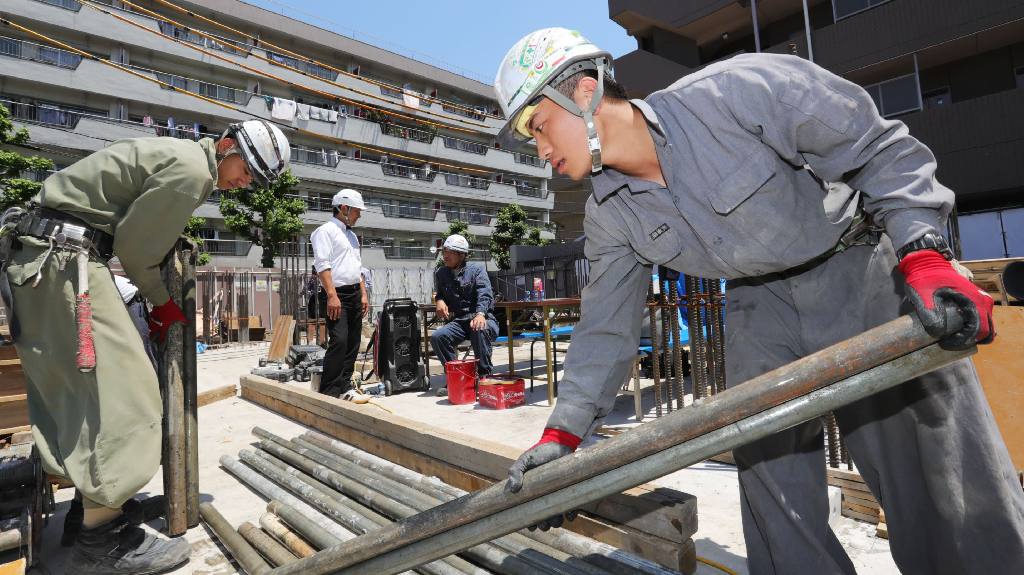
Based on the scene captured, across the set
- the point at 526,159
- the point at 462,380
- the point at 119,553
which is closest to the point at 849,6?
the point at 462,380

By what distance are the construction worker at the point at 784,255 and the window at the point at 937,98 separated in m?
17.8

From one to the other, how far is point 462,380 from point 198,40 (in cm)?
3335

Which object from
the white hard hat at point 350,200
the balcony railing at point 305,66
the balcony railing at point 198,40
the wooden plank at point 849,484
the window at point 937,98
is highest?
the balcony railing at point 305,66

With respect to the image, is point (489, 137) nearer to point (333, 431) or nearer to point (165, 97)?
point (165, 97)

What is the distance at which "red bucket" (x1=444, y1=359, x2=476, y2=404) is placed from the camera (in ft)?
17.3

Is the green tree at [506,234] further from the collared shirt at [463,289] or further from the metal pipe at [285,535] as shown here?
the metal pipe at [285,535]

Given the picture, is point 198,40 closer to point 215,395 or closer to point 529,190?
point 529,190

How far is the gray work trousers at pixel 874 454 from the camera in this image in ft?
4.17

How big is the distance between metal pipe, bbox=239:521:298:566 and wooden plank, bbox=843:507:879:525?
233 centimetres

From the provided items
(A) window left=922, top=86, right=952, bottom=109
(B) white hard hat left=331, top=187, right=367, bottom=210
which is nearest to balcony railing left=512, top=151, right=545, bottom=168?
(A) window left=922, top=86, right=952, bottom=109

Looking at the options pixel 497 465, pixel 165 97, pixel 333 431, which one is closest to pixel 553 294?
pixel 333 431

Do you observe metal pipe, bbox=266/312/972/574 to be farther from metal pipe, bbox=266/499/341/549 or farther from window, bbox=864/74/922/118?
window, bbox=864/74/922/118

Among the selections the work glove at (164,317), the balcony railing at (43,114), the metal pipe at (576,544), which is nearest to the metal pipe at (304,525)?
the metal pipe at (576,544)

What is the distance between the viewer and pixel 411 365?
20.8 ft
